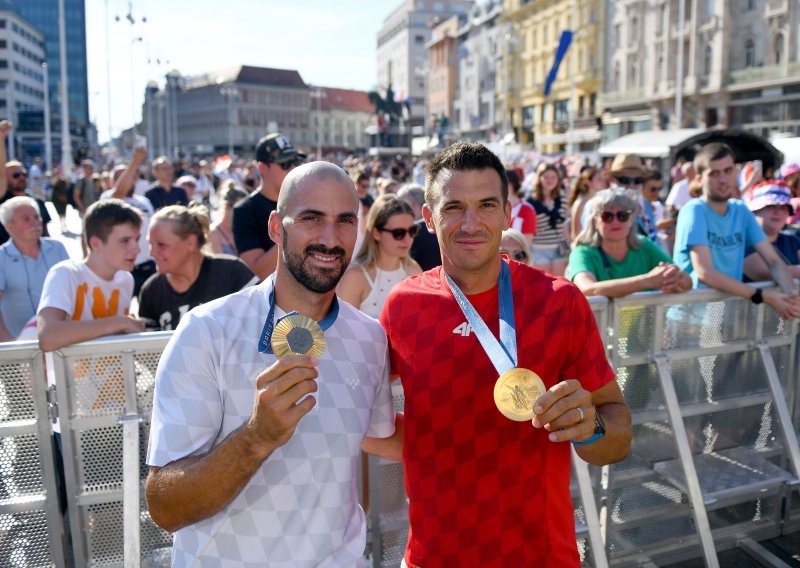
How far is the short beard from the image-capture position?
1.99m

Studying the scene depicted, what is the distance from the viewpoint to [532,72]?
2717 inches

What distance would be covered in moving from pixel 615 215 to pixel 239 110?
122598mm

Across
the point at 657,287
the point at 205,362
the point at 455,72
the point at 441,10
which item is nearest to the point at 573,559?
the point at 205,362

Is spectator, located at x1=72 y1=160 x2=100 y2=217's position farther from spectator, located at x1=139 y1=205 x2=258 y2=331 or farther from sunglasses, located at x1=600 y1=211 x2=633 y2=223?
sunglasses, located at x1=600 y1=211 x2=633 y2=223

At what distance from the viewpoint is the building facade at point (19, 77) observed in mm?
91438

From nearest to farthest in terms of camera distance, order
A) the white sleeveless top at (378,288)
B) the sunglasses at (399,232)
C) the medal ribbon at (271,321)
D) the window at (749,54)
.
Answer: the medal ribbon at (271,321)
the white sleeveless top at (378,288)
the sunglasses at (399,232)
the window at (749,54)

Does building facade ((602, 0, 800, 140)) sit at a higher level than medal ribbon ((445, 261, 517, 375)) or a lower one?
higher

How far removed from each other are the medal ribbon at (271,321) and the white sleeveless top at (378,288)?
2311 mm

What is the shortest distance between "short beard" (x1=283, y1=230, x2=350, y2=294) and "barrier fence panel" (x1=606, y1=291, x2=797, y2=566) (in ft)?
7.52

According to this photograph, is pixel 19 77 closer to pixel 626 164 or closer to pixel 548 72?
pixel 548 72

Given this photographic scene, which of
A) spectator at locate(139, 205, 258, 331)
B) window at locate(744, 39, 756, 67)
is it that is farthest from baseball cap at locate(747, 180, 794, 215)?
window at locate(744, 39, 756, 67)

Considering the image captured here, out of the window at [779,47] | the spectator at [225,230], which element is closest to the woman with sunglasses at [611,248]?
the spectator at [225,230]

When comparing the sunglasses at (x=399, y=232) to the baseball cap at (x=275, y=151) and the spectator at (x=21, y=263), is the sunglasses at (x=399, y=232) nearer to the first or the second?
the baseball cap at (x=275, y=151)

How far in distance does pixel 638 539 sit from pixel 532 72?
230ft
